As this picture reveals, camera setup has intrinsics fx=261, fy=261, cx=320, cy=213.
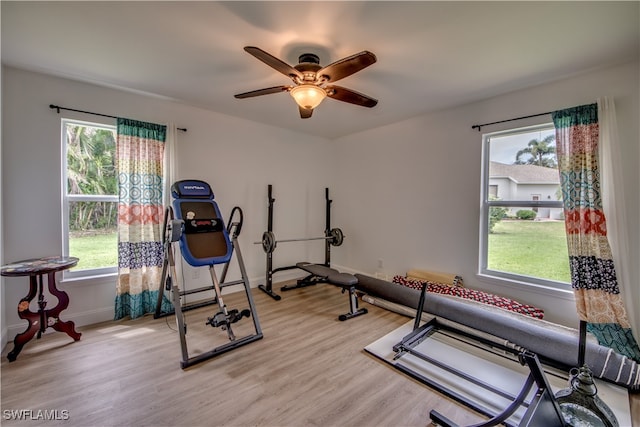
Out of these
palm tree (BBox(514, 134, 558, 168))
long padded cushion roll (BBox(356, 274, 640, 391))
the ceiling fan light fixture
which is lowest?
long padded cushion roll (BBox(356, 274, 640, 391))

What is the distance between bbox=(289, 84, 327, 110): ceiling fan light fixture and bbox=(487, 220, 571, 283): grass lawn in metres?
2.57

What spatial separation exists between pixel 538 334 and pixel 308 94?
272cm

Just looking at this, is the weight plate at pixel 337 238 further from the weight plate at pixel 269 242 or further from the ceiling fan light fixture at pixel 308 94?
the ceiling fan light fixture at pixel 308 94

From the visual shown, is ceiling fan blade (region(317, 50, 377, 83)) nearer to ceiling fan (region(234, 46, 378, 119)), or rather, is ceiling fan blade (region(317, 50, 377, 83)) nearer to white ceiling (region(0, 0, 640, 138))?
ceiling fan (region(234, 46, 378, 119))

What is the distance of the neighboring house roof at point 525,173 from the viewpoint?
2723 millimetres

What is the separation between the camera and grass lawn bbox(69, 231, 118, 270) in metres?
2.87

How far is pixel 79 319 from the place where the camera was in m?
A: 2.79

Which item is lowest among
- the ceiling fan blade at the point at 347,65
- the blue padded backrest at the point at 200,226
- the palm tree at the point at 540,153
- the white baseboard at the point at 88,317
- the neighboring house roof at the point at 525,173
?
the white baseboard at the point at 88,317

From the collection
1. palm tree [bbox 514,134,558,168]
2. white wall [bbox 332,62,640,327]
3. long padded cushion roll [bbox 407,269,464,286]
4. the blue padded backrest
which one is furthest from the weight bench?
palm tree [bbox 514,134,558,168]

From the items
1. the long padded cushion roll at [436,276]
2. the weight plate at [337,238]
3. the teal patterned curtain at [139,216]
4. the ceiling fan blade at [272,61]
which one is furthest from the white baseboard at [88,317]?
the long padded cushion roll at [436,276]

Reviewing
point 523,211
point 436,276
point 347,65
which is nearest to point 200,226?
point 347,65

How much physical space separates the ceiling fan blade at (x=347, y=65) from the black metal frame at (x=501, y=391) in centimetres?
190

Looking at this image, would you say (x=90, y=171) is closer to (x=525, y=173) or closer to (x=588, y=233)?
(x=525, y=173)

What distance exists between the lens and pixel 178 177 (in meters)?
3.30
